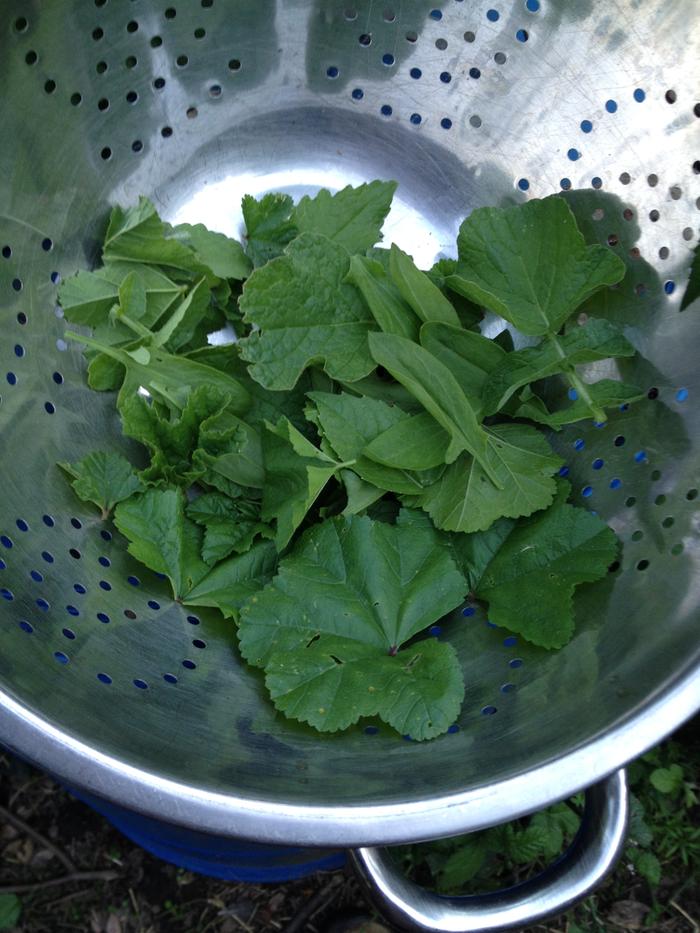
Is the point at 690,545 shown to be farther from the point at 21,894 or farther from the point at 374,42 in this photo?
the point at 21,894

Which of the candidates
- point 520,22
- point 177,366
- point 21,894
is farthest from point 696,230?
point 21,894

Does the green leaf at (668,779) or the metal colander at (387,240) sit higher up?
the metal colander at (387,240)

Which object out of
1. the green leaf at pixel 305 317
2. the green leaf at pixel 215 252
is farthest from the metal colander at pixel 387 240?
the green leaf at pixel 305 317

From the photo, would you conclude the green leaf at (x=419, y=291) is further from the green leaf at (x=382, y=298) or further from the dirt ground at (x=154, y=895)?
the dirt ground at (x=154, y=895)

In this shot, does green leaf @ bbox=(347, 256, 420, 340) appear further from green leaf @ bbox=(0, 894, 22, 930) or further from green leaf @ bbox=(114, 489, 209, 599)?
green leaf @ bbox=(0, 894, 22, 930)

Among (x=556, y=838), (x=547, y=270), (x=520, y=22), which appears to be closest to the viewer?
(x=547, y=270)

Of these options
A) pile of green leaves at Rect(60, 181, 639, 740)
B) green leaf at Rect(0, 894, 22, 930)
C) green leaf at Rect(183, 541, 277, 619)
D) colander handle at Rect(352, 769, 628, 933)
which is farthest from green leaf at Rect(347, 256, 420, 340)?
green leaf at Rect(0, 894, 22, 930)
